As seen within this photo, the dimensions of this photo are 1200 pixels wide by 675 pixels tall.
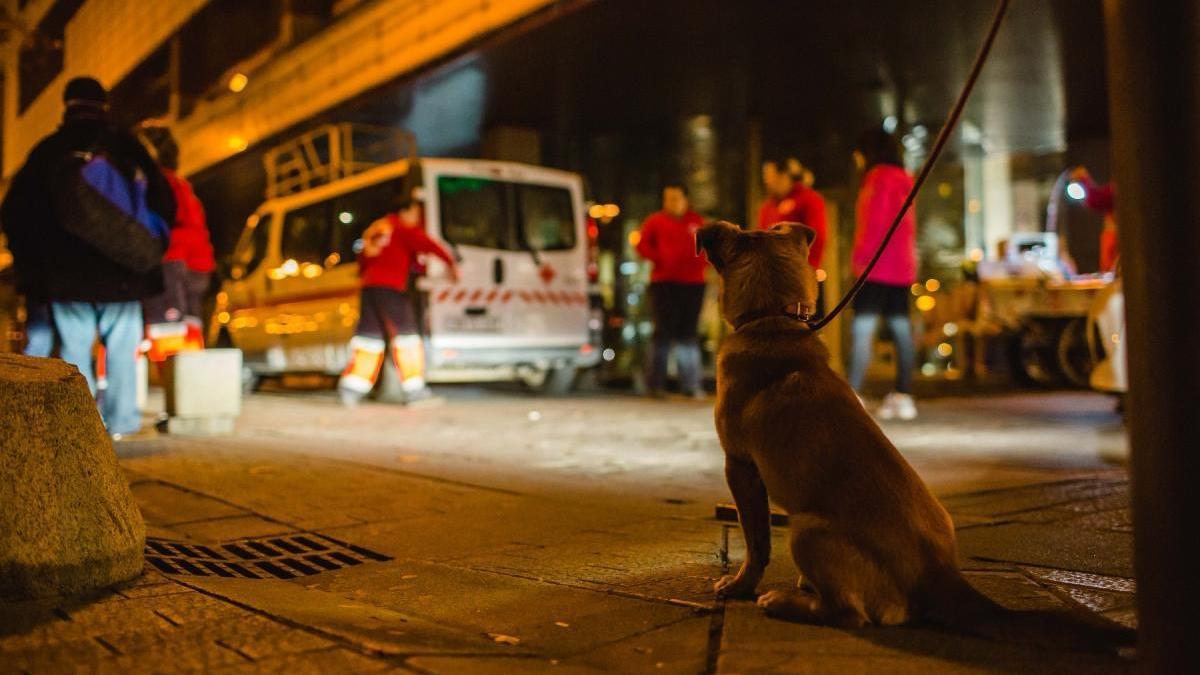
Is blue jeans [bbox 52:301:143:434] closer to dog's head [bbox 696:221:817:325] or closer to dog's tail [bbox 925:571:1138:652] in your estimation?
dog's head [bbox 696:221:817:325]

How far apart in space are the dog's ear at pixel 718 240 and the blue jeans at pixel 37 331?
4.71 m

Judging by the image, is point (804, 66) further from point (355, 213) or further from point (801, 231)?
point (801, 231)

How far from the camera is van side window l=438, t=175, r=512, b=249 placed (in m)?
9.98

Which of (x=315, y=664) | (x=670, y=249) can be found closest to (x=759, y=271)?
(x=315, y=664)

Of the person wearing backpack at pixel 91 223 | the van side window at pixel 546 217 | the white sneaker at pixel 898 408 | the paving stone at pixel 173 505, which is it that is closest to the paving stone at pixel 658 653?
the paving stone at pixel 173 505

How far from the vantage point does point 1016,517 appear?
13.4 ft

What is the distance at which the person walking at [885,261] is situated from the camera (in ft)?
24.1

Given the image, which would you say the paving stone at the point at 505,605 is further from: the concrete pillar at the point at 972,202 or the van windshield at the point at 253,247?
the concrete pillar at the point at 972,202

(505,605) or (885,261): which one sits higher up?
(885,261)

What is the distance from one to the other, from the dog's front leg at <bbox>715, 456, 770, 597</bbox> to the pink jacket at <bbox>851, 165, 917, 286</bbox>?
15.6ft

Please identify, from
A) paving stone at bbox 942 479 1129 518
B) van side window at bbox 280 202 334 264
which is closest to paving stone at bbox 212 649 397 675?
paving stone at bbox 942 479 1129 518

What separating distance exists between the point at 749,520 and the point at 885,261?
16.0ft

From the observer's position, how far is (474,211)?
1016 cm

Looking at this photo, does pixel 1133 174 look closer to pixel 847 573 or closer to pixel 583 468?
pixel 847 573
